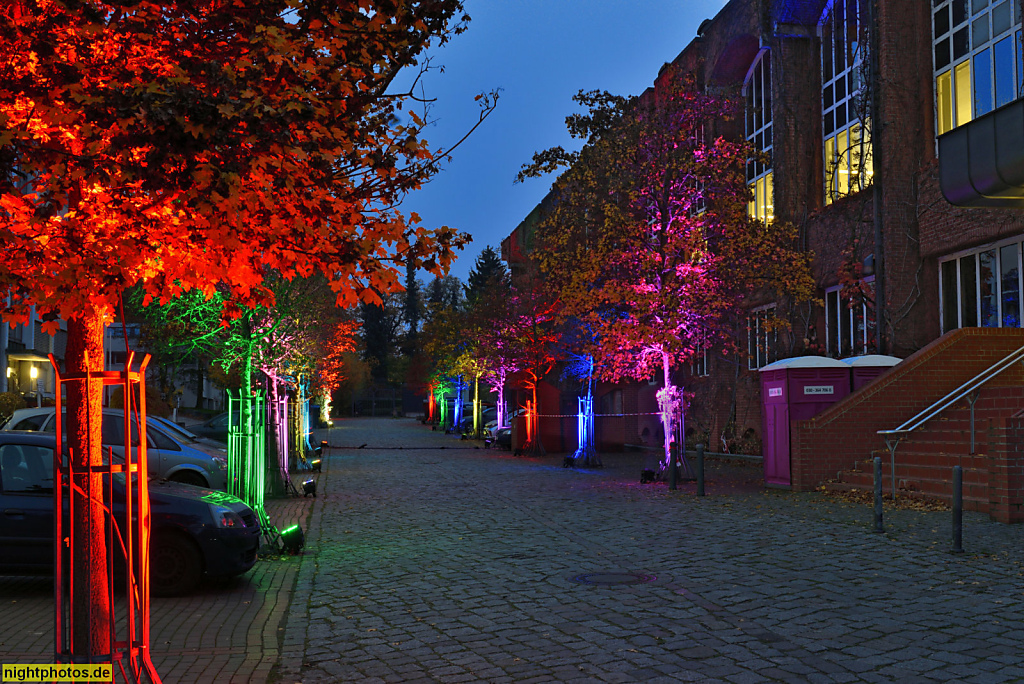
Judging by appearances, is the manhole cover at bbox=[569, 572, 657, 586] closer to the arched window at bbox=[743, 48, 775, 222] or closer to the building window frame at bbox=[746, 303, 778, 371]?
the building window frame at bbox=[746, 303, 778, 371]

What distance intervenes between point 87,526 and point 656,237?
17.2m

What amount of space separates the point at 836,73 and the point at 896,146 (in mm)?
4939

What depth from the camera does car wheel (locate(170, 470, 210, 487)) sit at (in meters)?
16.2

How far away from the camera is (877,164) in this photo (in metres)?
23.1

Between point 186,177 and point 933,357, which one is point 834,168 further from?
point 186,177

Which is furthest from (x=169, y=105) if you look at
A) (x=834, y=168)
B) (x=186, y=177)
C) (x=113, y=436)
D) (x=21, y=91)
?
(x=834, y=168)

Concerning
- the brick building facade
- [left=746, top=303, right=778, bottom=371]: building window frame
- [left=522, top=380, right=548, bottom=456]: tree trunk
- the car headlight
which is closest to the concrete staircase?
the brick building facade

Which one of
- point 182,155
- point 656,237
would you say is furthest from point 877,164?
point 182,155

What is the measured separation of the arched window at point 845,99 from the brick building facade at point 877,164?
0.05 meters

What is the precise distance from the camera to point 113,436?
630 inches

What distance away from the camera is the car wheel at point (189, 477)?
1625 cm

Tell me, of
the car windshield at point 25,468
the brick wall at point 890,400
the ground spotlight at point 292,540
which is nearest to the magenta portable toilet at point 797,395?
the brick wall at point 890,400

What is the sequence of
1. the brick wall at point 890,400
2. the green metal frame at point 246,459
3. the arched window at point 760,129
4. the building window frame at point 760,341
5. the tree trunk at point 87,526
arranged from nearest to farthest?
the tree trunk at point 87,526
the green metal frame at point 246,459
the brick wall at point 890,400
the building window frame at point 760,341
the arched window at point 760,129

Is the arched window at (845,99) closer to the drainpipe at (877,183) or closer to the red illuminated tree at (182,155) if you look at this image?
the drainpipe at (877,183)
